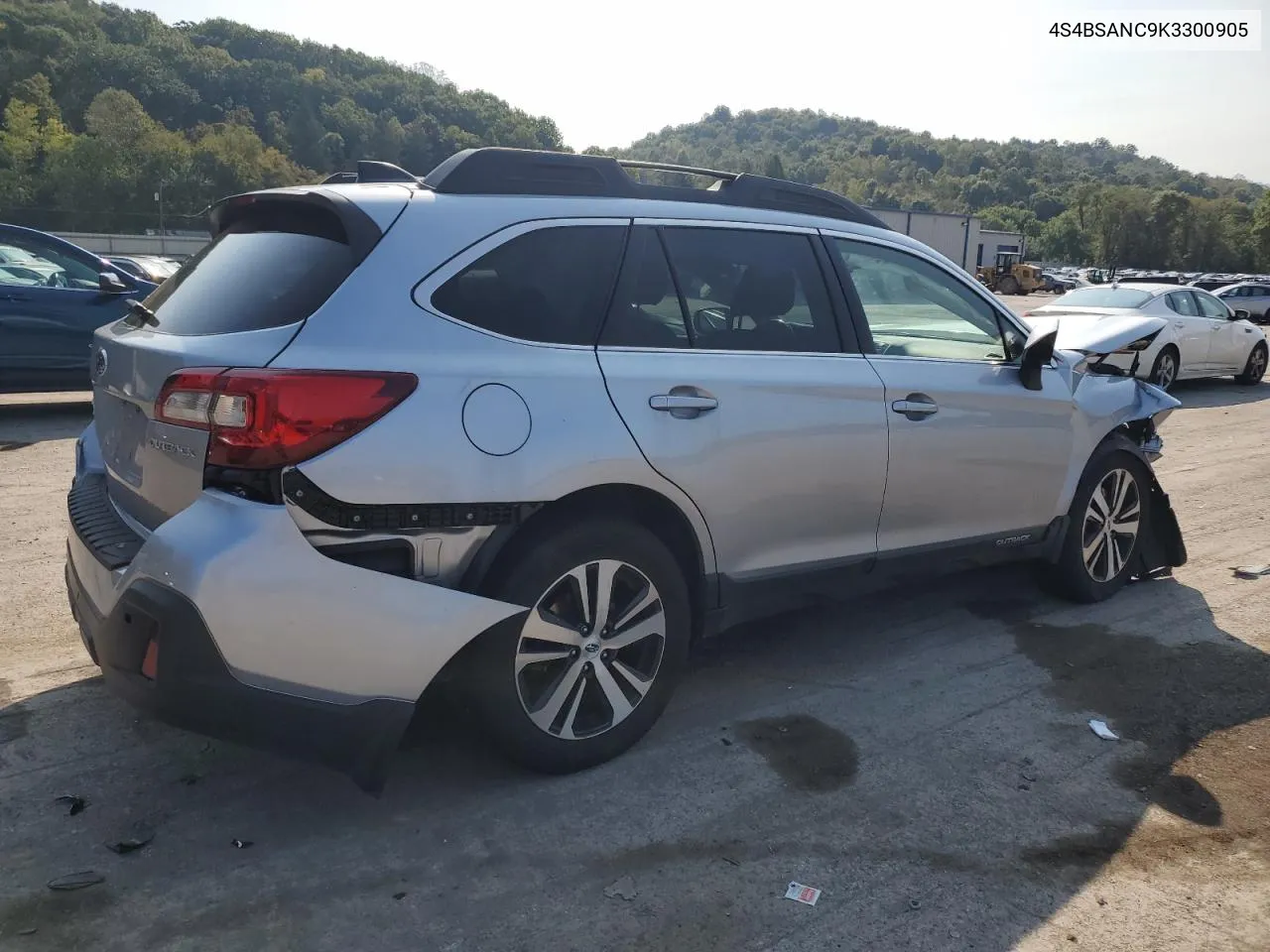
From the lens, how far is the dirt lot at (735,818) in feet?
8.84

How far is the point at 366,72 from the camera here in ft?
412

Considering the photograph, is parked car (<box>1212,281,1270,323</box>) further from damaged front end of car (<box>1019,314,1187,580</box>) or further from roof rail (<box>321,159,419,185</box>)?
roof rail (<box>321,159,419,185</box>)

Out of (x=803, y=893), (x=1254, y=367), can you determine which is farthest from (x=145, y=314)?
(x=1254, y=367)

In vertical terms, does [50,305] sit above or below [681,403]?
below

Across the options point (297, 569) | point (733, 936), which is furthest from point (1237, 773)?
point (297, 569)

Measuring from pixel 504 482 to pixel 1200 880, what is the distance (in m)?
2.29

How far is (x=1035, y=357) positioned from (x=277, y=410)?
3.30m

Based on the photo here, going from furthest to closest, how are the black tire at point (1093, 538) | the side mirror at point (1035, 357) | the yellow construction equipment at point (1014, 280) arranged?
the yellow construction equipment at point (1014, 280), the black tire at point (1093, 538), the side mirror at point (1035, 357)

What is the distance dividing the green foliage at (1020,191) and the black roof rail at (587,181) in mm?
83876

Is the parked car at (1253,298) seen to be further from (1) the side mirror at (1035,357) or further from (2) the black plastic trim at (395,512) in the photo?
(2) the black plastic trim at (395,512)

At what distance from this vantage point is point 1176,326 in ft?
46.5

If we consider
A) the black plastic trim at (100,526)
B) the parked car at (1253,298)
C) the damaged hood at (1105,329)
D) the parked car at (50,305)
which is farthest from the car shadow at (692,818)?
the parked car at (1253,298)

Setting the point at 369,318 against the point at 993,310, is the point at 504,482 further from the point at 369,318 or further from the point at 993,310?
the point at 993,310

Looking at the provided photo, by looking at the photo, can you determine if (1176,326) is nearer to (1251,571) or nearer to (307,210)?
(1251,571)
